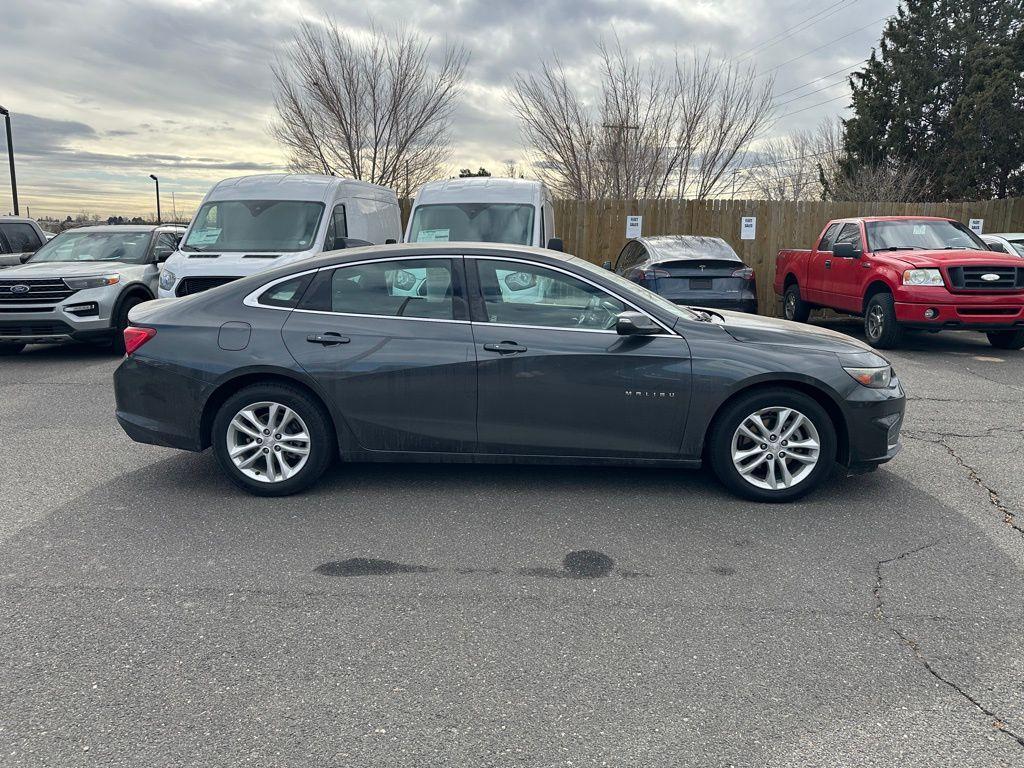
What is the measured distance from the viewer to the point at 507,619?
11.2ft

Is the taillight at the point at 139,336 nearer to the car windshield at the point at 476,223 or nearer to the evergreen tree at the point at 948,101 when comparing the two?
the car windshield at the point at 476,223

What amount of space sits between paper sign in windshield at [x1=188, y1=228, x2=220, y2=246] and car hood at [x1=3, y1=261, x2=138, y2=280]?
1.32 metres

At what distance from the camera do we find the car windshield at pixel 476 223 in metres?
10.7

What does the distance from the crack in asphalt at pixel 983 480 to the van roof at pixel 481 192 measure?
6.23m

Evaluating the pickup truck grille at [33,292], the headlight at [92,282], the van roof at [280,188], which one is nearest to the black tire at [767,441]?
the van roof at [280,188]

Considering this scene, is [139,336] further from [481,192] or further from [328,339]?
[481,192]

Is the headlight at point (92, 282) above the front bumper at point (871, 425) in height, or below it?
above

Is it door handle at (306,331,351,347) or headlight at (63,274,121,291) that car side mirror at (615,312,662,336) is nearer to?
door handle at (306,331,351,347)

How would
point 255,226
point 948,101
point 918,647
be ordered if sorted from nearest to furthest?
point 918,647 → point 255,226 → point 948,101

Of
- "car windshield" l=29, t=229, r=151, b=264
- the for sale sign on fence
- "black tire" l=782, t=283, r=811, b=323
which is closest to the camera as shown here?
"car windshield" l=29, t=229, r=151, b=264

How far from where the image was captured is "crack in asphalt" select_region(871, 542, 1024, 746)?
2711 mm

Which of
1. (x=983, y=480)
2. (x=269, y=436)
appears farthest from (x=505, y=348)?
(x=983, y=480)

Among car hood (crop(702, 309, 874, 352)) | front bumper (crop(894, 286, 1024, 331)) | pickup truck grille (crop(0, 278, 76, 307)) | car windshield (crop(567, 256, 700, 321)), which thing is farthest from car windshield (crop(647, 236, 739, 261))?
pickup truck grille (crop(0, 278, 76, 307))

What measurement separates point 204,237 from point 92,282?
5.03 feet
